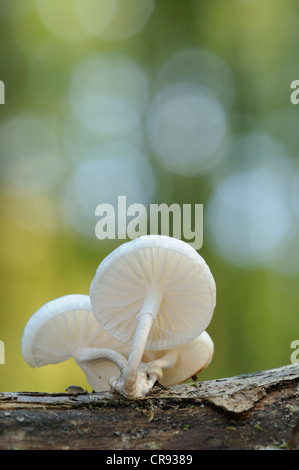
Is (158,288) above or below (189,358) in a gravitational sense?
above

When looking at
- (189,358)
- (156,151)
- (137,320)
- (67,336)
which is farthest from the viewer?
(156,151)

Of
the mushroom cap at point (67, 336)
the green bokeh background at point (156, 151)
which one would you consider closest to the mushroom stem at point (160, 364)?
the mushroom cap at point (67, 336)

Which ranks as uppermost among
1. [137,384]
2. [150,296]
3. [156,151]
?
[156,151]

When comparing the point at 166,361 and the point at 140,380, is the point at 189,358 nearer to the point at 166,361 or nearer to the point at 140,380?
the point at 166,361

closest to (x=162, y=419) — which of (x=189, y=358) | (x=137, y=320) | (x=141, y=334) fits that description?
(x=141, y=334)

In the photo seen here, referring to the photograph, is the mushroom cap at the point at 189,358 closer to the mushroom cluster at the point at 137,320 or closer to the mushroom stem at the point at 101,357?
the mushroom cluster at the point at 137,320

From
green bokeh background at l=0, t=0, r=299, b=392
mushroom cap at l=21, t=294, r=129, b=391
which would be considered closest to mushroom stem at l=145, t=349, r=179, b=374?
mushroom cap at l=21, t=294, r=129, b=391
